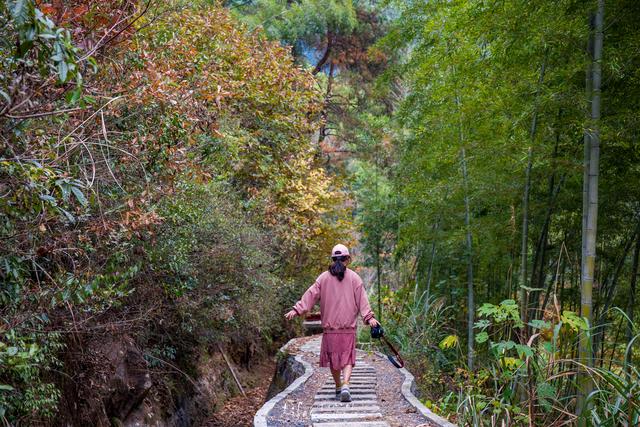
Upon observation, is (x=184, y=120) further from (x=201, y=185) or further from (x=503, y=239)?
(x=503, y=239)

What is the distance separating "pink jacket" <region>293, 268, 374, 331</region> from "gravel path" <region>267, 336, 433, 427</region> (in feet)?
2.69

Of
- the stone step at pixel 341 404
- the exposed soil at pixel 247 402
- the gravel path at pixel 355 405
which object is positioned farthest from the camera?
the exposed soil at pixel 247 402

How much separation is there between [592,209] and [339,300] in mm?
2635

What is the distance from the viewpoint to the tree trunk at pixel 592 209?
4445 millimetres

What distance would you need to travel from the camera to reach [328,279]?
6246mm

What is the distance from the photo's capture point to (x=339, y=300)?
20.2 feet

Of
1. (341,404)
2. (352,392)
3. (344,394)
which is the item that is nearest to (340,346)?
(344,394)

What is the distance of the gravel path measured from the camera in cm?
545

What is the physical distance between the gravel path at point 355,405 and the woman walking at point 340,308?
337 mm

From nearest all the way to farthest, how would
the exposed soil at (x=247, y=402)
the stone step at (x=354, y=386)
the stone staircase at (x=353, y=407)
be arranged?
the stone staircase at (x=353, y=407)
the stone step at (x=354, y=386)
the exposed soil at (x=247, y=402)

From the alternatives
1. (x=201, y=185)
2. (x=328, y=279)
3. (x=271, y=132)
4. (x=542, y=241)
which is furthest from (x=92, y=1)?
(x=271, y=132)

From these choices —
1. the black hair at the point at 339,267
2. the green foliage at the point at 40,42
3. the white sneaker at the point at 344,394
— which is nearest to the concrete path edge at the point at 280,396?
the white sneaker at the point at 344,394

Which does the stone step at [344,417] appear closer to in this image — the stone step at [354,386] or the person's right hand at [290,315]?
the person's right hand at [290,315]

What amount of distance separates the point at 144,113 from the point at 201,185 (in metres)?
1.53
